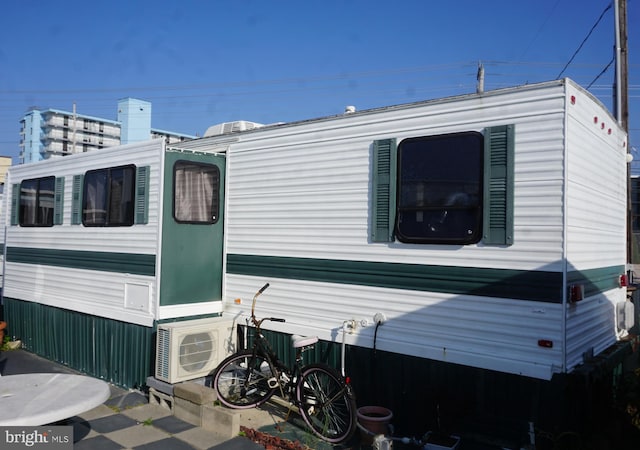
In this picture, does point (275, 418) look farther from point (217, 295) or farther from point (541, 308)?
point (541, 308)

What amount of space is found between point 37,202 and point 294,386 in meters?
6.14

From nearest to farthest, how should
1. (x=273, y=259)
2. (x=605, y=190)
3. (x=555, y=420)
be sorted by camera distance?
(x=555, y=420) → (x=605, y=190) → (x=273, y=259)

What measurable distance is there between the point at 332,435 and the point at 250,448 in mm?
801

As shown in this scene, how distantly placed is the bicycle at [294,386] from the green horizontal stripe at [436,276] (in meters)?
0.41

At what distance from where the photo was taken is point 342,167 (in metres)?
6.02

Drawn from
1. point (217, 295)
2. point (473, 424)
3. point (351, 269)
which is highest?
point (351, 269)

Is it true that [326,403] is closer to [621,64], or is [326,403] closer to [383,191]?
[383,191]

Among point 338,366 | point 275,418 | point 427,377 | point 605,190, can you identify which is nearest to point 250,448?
point 275,418

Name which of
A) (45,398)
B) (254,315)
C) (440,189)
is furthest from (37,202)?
(440,189)

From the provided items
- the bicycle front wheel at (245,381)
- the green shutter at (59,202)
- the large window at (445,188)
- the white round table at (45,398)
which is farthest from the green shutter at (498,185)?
the green shutter at (59,202)

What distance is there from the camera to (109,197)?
7754mm

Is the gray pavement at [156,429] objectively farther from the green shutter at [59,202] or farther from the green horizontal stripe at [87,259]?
the green shutter at [59,202]

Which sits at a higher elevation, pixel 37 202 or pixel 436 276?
pixel 37 202
